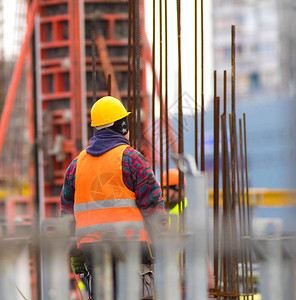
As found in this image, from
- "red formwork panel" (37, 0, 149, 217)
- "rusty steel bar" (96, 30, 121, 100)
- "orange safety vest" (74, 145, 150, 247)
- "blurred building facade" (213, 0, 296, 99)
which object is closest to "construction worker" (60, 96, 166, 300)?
"orange safety vest" (74, 145, 150, 247)

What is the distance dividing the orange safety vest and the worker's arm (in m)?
0.03

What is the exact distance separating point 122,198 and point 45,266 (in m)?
0.81

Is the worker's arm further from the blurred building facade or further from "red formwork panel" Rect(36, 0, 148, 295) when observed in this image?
the blurred building facade

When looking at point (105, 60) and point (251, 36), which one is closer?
point (105, 60)

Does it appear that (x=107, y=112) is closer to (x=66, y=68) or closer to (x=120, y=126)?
(x=120, y=126)

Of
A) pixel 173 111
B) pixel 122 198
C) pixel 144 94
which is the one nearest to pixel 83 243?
pixel 122 198

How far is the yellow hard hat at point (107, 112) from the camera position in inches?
135

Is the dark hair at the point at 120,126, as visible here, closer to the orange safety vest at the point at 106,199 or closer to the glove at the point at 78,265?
the orange safety vest at the point at 106,199

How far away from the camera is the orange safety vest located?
3.28 m

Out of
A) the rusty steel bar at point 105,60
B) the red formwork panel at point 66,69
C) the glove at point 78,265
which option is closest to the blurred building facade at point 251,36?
the red formwork panel at point 66,69

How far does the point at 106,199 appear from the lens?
3293 mm

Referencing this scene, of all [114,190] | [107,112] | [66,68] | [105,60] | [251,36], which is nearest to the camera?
[114,190]

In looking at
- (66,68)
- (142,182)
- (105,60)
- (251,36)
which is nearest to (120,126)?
(142,182)

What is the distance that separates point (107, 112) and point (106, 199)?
0.47 metres
